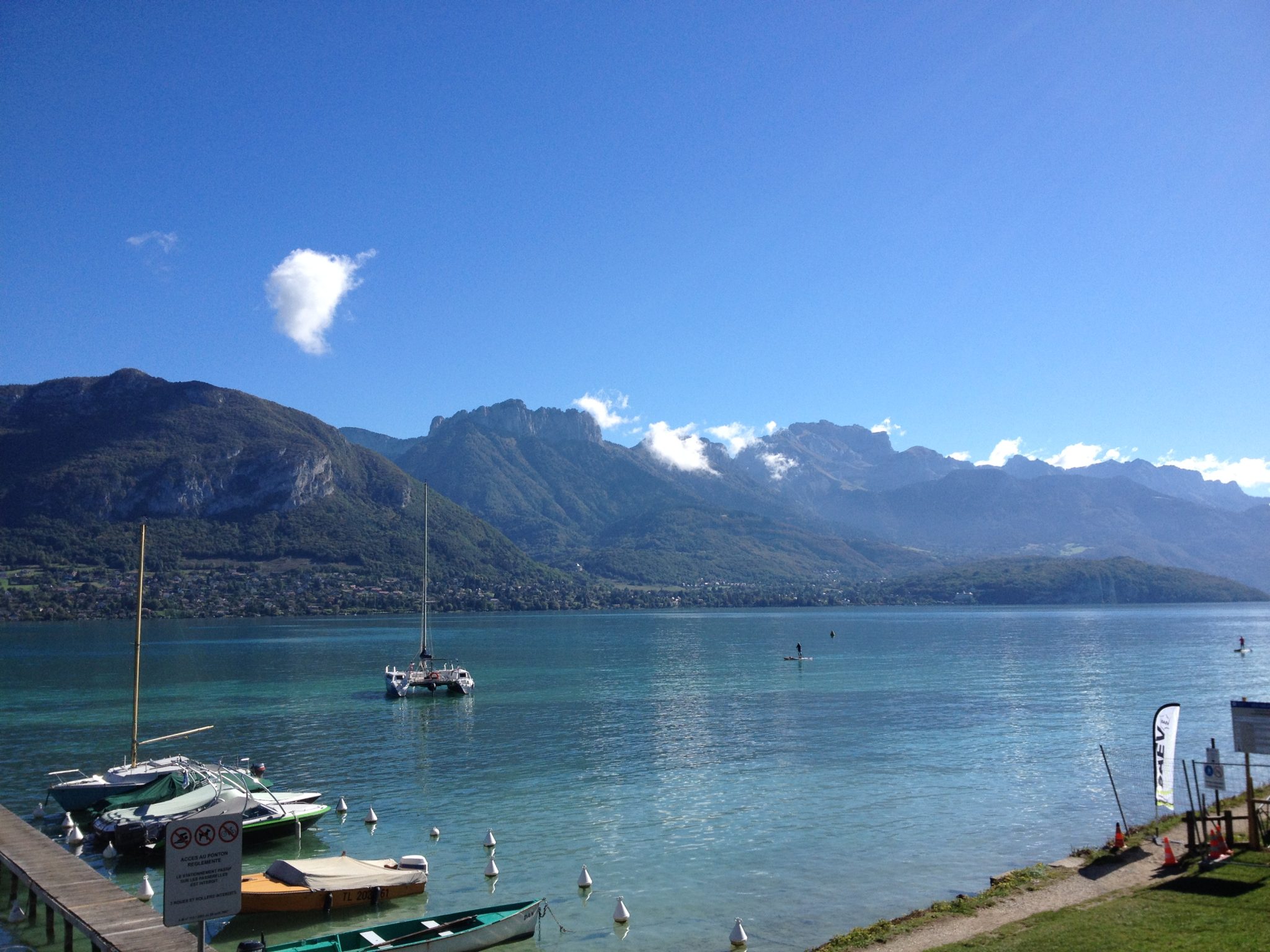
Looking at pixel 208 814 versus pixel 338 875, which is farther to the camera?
pixel 208 814

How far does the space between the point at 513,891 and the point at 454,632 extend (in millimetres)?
165586

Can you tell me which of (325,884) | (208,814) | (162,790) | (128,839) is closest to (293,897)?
(325,884)

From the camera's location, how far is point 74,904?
22266 millimetres

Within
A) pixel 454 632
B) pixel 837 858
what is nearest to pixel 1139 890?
pixel 837 858

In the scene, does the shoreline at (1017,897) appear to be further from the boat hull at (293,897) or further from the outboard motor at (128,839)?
the outboard motor at (128,839)

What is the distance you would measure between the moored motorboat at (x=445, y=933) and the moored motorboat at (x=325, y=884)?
290 cm

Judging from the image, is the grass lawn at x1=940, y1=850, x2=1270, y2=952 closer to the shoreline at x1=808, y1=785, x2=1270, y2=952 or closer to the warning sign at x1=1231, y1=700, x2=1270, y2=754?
the shoreline at x1=808, y1=785, x2=1270, y2=952

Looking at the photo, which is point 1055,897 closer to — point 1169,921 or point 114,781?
point 1169,921

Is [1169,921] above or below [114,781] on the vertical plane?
above

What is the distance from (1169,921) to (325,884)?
21.4 m

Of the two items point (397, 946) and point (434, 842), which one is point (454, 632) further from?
point (397, 946)

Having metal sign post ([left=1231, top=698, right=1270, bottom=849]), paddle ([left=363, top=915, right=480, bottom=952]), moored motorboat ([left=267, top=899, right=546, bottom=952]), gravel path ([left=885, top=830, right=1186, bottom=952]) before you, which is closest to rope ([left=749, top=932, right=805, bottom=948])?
gravel path ([left=885, top=830, right=1186, bottom=952])

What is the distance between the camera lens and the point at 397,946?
65.5ft

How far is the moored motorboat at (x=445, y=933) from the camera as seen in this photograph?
1994 centimetres
